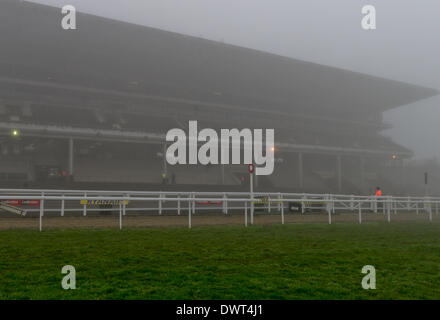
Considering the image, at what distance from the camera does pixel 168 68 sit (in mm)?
44844

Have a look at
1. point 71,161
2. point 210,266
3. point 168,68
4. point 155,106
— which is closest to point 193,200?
point 210,266

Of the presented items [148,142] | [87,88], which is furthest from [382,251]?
[87,88]

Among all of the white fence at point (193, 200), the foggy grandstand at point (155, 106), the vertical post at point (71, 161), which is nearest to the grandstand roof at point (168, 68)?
the foggy grandstand at point (155, 106)

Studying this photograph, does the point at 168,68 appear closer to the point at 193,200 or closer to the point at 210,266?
the point at 193,200

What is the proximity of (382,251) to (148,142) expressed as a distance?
33969mm

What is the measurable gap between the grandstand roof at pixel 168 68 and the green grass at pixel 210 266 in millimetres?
33008

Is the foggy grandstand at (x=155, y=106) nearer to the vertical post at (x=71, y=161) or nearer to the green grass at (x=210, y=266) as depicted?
the vertical post at (x=71, y=161)

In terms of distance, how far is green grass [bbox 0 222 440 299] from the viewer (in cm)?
377

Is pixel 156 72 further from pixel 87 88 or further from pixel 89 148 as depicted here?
pixel 89 148

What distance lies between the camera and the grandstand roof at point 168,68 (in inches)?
1465

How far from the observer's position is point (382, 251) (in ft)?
21.5

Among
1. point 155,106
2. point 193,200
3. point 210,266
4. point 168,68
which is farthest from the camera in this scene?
point 168,68

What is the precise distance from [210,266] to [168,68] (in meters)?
41.8
